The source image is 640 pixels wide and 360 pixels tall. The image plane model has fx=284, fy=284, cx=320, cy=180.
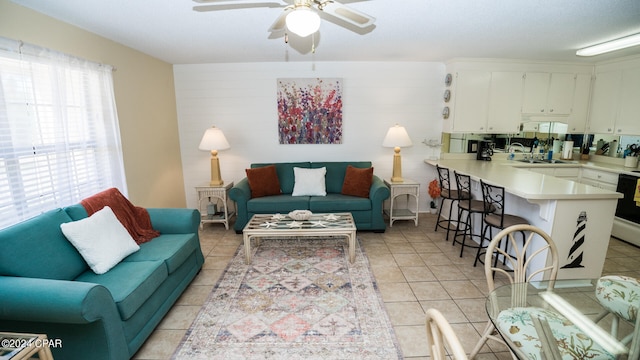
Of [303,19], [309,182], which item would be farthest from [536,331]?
[309,182]

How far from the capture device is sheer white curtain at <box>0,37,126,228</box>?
2031 mm

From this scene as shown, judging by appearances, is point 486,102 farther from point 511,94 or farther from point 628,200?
point 628,200

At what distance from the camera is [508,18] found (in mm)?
2480

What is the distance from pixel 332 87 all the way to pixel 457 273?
3.09 m

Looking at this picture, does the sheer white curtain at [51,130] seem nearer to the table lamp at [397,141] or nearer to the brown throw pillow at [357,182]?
the brown throw pillow at [357,182]

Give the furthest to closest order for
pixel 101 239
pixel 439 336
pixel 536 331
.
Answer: pixel 101 239 < pixel 536 331 < pixel 439 336

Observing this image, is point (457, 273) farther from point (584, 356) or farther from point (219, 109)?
point (219, 109)

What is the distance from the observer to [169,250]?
2410mm

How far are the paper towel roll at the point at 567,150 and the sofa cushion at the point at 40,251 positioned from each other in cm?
618

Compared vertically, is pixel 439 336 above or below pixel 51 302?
above

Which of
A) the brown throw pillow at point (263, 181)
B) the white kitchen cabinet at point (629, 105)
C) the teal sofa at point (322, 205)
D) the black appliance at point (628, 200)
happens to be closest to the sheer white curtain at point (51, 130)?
the teal sofa at point (322, 205)

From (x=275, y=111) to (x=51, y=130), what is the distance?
274 cm

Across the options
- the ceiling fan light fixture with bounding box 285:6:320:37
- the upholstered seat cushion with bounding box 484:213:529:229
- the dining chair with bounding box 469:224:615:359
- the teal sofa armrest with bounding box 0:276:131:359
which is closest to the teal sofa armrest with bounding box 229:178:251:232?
the teal sofa armrest with bounding box 0:276:131:359

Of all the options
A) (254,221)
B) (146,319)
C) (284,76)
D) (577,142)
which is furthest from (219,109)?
(577,142)
